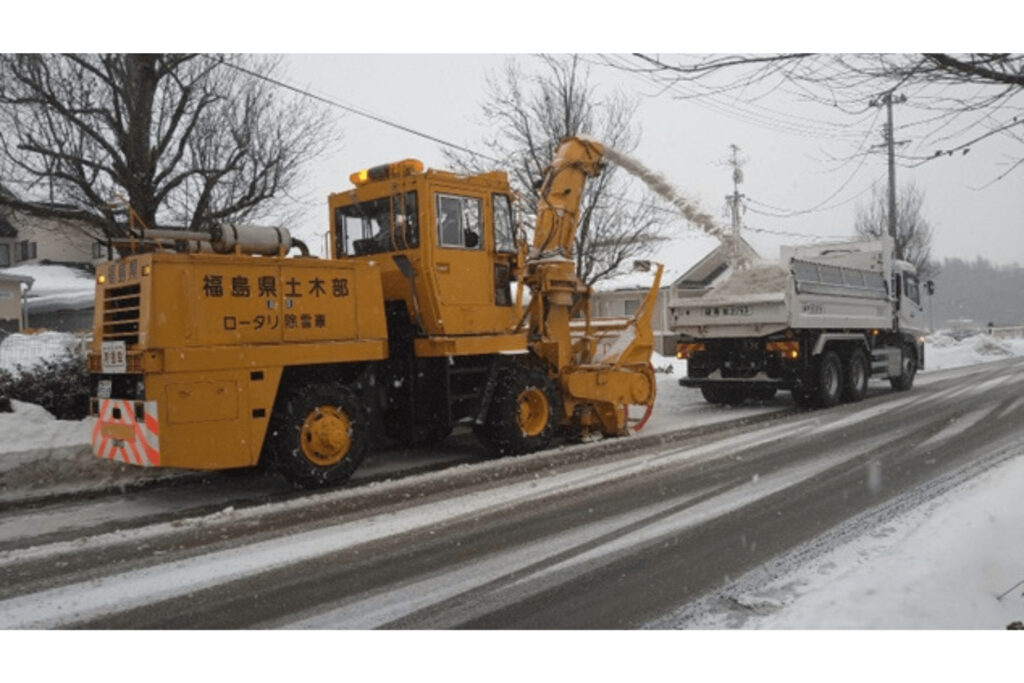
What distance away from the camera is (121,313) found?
22.1 feet

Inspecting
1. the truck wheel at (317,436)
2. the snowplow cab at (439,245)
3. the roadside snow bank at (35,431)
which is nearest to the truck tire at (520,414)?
the snowplow cab at (439,245)

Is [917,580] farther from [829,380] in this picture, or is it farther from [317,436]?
[829,380]

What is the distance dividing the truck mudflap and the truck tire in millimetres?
3397

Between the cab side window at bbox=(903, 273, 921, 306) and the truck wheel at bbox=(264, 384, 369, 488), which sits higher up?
the cab side window at bbox=(903, 273, 921, 306)

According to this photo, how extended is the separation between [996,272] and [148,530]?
6.59 metres

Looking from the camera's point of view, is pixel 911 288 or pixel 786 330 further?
pixel 911 288

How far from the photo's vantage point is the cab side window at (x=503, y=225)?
28.7ft

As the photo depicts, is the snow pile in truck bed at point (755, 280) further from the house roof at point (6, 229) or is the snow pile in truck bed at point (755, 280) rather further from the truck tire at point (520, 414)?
the house roof at point (6, 229)

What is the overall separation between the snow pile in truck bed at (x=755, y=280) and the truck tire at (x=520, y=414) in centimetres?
469

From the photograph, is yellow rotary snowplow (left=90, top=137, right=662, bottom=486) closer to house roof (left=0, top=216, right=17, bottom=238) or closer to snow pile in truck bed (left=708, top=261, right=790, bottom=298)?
snow pile in truck bed (left=708, top=261, right=790, bottom=298)

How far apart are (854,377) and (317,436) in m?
9.98

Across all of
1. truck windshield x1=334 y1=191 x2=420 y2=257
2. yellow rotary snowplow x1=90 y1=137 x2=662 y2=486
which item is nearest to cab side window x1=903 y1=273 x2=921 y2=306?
yellow rotary snowplow x1=90 y1=137 x2=662 y2=486

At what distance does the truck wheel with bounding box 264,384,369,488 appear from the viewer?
6.93 meters

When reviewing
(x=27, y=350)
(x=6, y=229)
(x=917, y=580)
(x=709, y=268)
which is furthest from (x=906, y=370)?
(x=6, y=229)
